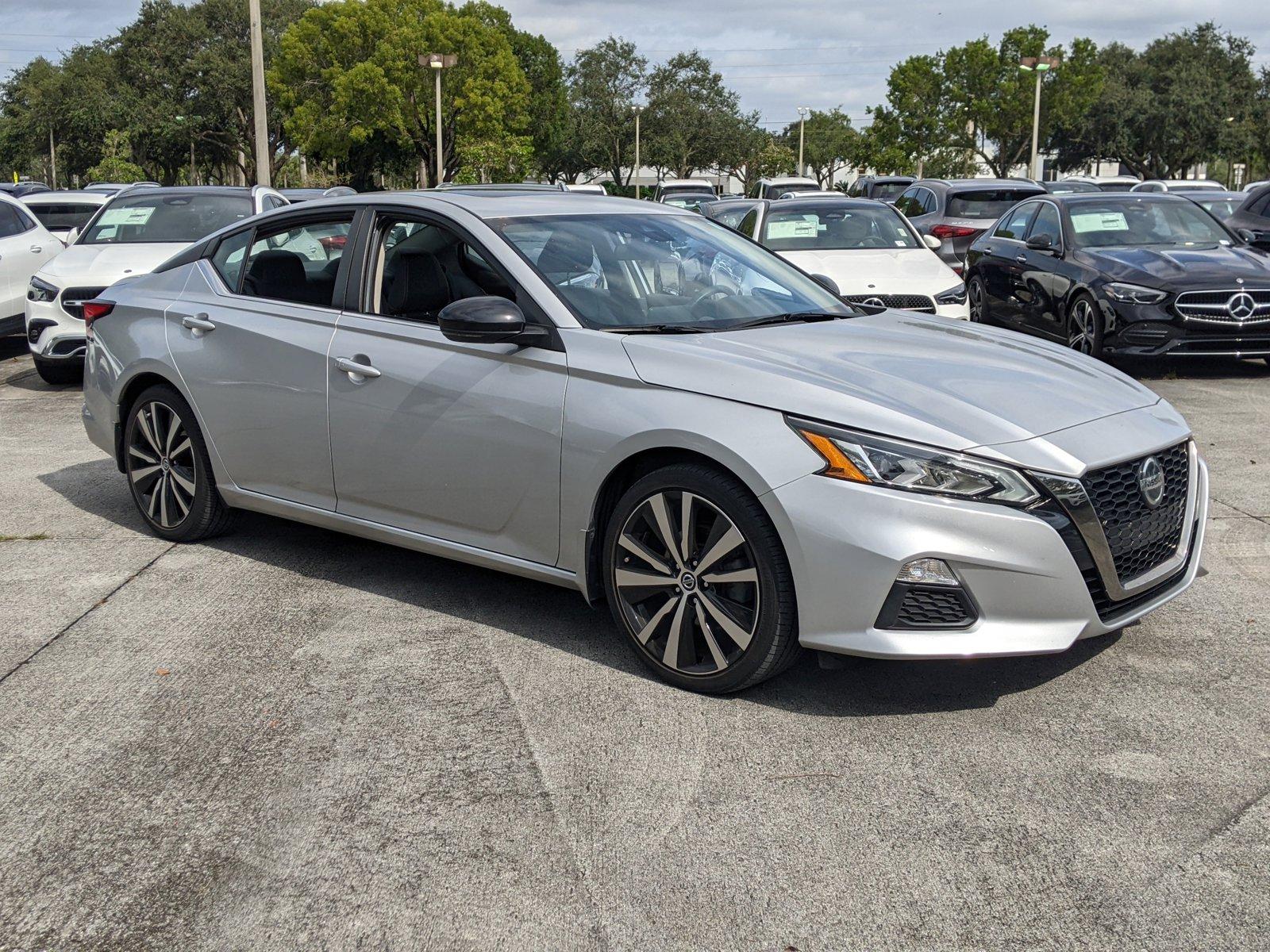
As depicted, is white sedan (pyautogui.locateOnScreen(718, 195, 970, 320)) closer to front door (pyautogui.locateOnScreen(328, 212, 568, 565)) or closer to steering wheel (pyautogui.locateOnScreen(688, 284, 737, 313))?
steering wheel (pyautogui.locateOnScreen(688, 284, 737, 313))

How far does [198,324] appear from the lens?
5.92 meters

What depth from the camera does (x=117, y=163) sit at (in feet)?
185

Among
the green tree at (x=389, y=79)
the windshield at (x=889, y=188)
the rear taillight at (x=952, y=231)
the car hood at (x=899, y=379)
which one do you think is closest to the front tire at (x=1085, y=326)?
the rear taillight at (x=952, y=231)

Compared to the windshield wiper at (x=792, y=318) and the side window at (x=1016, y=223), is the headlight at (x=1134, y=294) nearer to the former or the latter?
the side window at (x=1016, y=223)

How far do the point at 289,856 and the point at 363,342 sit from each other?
93.1 inches

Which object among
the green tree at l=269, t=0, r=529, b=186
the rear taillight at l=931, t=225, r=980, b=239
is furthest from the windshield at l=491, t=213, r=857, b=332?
the green tree at l=269, t=0, r=529, b=186

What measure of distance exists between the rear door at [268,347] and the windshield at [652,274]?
915mm

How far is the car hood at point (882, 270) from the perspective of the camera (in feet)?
37.1

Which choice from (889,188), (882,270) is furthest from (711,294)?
(889,188)

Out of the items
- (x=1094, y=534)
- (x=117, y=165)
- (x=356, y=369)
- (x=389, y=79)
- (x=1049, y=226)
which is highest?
(x=389, y=79)

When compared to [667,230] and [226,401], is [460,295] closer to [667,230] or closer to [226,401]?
[667,230]

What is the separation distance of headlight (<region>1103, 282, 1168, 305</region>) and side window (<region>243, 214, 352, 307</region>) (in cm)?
757

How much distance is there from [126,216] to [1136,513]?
1075 cm

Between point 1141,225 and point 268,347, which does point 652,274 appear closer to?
point 268,347
